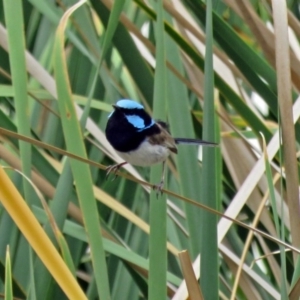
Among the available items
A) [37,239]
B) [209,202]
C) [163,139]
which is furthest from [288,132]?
[163,139]

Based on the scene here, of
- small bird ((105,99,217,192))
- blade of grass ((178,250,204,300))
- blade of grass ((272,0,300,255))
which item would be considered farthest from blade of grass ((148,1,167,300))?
small bird ((105,99,217,192))

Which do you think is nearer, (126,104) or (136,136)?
(126,104)

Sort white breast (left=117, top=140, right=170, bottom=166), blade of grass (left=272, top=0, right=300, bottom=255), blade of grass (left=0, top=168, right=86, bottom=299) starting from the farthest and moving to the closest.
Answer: white breast (left=117, top=140, right=170, bottom=166)
blade of grass (left=272, top=0, right=300, bottom=255)
blade of grass (left=0, top=168, right=86, bottom=299)

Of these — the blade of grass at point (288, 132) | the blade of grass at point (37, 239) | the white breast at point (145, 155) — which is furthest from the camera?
the white breast at point (145, 155)

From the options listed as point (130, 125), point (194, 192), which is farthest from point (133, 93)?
point (194, 192)

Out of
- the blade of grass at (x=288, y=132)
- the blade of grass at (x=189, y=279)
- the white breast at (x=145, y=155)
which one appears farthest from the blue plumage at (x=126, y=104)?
the blade of grass at (x=189, y=279)

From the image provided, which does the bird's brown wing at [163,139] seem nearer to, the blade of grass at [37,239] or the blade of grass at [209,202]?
the blade of grass at [209,202]

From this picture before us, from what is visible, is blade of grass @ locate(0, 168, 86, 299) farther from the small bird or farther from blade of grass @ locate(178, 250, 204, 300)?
the small bird

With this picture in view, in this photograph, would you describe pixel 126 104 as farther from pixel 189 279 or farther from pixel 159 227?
pixel 189 279
